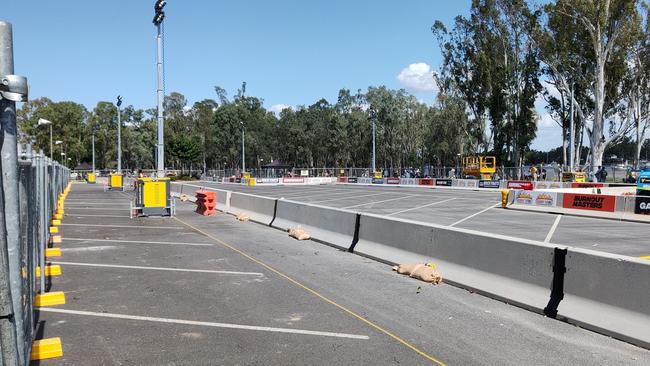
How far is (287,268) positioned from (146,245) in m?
4.43

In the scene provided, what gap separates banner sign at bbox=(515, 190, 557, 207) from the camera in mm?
23562

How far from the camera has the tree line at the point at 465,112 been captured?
53.4m

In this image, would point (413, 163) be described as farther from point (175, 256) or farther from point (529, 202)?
point (175, 256)

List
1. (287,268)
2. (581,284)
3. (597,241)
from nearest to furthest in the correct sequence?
(581,284) < (287,268) < (597,241)

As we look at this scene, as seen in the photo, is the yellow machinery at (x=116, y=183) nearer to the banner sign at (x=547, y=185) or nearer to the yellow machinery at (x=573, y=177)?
the banner sign at (x=547, y=185)

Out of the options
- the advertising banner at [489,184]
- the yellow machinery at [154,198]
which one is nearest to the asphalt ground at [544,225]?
the yellow machinery at [154,198]

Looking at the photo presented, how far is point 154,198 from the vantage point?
19.2 m

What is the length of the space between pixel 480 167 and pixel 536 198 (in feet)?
96.7

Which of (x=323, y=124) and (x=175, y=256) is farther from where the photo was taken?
(x=323, y=124)

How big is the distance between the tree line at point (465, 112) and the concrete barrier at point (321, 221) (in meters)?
26.0

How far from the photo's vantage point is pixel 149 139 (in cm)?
12769

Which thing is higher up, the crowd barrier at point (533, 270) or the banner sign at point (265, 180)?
the crowd barrier at point (533, 270)

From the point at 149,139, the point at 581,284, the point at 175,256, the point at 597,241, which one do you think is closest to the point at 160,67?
the point at 175,256

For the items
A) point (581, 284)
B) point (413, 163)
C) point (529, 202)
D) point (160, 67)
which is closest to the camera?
point (581, 284)
